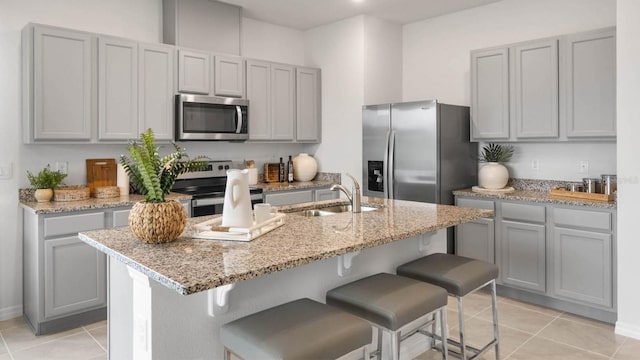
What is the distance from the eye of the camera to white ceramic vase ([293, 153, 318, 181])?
5.12 metres

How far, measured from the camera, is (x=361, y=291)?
6.55 feet

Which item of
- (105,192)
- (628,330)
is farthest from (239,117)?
(628,330)

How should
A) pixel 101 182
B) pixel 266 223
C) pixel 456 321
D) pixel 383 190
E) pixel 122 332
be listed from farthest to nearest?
pixel 383 190
pixel 101 182
pixel 456 321
pixel 266 223
pixel 122 332

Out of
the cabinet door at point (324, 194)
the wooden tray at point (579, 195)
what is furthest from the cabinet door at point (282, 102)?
the wooden tray at point (579, 195)

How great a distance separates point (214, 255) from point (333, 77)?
3.76 m

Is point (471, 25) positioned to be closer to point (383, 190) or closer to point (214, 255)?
point (383, 190)

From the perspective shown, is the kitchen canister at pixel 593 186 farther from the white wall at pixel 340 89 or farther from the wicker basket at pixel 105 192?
the wicker basket at pixel 105 192

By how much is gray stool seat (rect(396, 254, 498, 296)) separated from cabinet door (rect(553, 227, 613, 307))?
4.32ft

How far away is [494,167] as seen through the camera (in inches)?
162

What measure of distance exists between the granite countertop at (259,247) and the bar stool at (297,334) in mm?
224

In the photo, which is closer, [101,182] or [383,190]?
[101,182]

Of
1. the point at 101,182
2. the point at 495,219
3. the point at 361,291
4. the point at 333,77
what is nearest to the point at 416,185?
the point at 495,219

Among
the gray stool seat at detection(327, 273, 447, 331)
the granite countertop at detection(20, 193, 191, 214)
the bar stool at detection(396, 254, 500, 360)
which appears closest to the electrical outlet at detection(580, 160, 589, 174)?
the bar stool at detection(396, 254, 500, 360)

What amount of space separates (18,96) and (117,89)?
722 mm
